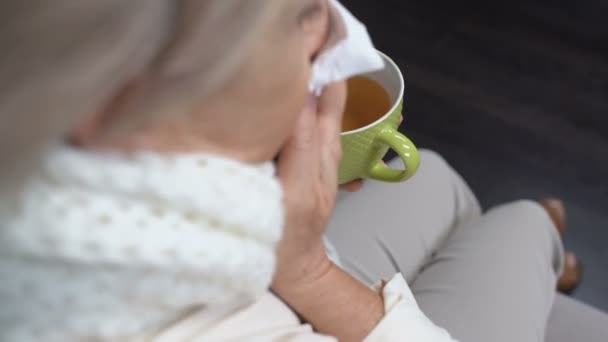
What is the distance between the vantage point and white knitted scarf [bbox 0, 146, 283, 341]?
303 millimetres

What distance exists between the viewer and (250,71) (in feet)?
1.06

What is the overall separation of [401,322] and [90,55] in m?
0.39

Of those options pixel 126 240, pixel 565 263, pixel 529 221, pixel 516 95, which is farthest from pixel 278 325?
pixel 516 95

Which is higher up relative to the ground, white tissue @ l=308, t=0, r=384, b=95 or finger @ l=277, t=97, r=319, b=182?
white tissue @ l=308, t=0, r=384, b=95

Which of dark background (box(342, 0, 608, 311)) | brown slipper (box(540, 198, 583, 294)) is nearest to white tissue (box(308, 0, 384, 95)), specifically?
brown slipper (box(540, 198, 583, 294))

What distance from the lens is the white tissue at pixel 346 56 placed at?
40 centimetres

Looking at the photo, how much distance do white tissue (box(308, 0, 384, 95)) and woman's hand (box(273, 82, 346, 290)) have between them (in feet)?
0.10

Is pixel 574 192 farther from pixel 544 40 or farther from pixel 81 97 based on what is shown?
pixel 81 97

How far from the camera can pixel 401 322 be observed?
22.1 inches

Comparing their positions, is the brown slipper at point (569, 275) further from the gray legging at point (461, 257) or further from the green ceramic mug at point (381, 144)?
the green ceramic mug at point (381, 144)

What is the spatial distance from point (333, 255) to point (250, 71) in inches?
13.7

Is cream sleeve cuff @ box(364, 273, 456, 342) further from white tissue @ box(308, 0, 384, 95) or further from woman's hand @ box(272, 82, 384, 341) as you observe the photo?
white tissue @ box(308, 0, 384, 95)

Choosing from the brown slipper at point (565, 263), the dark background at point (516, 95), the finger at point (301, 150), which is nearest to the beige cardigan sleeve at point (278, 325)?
the finger at point (301, 150)

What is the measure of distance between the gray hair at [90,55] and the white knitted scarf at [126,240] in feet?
0.10
